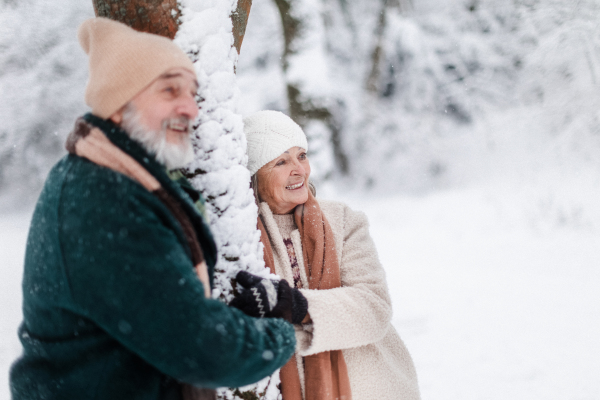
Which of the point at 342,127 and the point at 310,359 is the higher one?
the point at 342,127

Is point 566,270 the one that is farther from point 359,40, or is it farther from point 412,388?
point 359,40

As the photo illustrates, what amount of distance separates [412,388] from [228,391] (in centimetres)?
92

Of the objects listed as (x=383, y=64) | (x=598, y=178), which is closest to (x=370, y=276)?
(x=598, y=178)

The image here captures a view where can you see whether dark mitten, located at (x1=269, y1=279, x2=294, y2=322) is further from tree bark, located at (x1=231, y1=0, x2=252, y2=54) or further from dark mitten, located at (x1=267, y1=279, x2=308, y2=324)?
tree bark, located at (x1=231, y1=0, x2=252, y2=54)

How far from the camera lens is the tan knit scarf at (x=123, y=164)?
98 centimetres

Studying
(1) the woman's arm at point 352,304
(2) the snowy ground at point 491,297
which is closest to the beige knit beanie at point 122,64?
(1) the woman's arm at point 352,304

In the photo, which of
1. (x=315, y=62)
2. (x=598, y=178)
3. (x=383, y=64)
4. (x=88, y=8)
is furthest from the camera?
(x=383, y=64)

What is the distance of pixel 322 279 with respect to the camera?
5.45ft

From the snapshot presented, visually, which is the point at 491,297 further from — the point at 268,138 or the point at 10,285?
the point at 10,285

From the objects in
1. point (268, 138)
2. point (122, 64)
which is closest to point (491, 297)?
point (268, 138)

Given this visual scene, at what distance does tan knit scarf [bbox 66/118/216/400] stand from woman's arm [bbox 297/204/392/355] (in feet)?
1.86

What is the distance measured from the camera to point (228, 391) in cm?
133

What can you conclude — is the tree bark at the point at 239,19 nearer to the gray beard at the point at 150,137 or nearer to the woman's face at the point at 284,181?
the woman's face at the point at 284,181

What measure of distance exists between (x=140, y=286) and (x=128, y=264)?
0.06 metres
